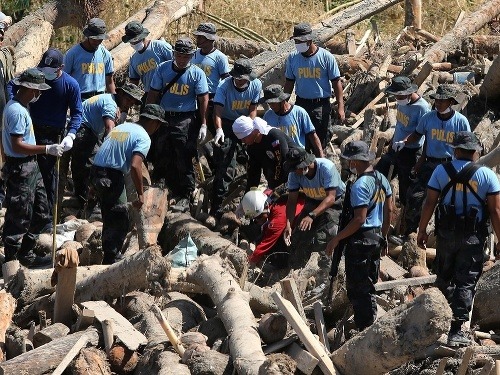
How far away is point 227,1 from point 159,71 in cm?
886

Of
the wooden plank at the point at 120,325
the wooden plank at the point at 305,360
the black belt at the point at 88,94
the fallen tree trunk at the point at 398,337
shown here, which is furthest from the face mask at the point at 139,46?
the fallen tree trunk at the point at 398,337

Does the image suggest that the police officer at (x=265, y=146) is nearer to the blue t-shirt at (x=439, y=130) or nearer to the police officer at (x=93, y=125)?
the police officer at (x=93, y=125)

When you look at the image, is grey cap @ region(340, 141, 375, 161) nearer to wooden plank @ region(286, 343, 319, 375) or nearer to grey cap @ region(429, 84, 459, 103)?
wooden plank @ region(286, 343, 319, 375)

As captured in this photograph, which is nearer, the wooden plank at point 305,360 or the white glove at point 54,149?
the wooden plank at point 305,360

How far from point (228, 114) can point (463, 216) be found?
413 centimetres

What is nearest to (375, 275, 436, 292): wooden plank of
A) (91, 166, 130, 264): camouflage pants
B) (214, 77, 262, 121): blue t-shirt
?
(91, 166, 130, 264): camouflage pants

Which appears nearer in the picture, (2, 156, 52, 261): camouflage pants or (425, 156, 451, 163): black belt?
(2, 156, 52, 261): camouflage pants

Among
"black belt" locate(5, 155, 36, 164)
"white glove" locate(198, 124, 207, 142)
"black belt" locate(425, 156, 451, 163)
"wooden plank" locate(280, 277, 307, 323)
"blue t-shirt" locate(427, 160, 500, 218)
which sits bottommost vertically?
"white glove" locate(198, 124, 207, 142)

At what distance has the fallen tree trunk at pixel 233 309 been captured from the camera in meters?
8.80

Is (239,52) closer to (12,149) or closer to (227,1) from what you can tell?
(227,1)

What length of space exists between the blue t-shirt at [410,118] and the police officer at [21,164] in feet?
13.0

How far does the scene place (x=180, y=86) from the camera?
42.1ft

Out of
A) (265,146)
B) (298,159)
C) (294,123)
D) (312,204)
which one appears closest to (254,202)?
(312,204)

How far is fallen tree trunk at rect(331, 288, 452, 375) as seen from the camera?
330 inches
